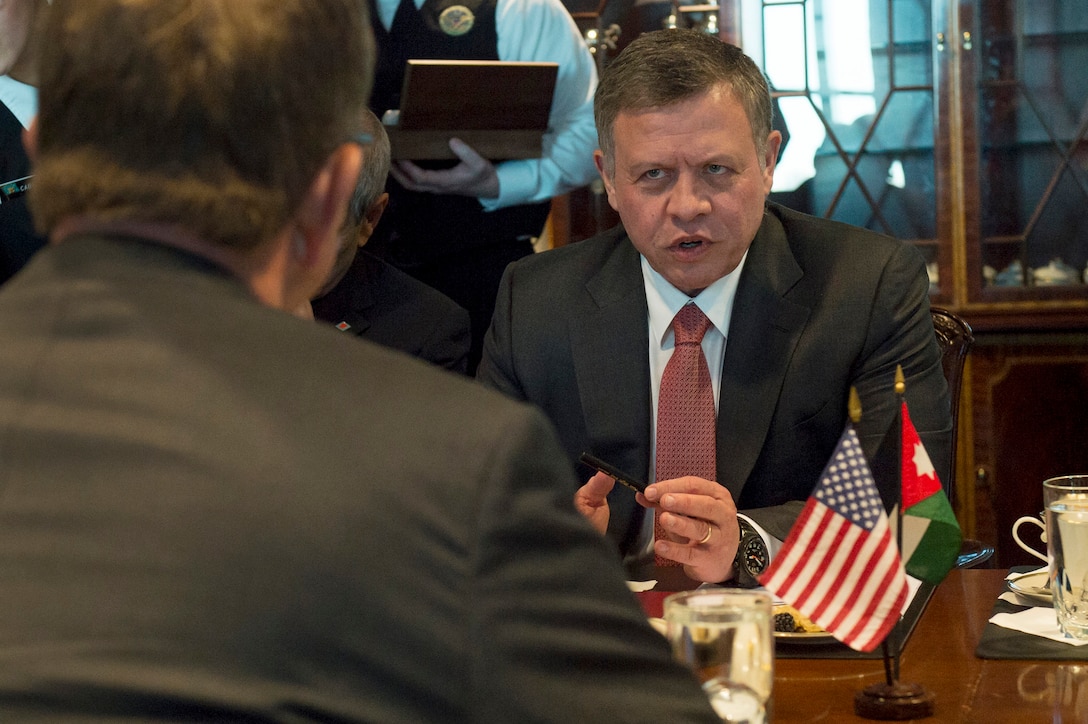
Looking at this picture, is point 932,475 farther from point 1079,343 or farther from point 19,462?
point 1079,343

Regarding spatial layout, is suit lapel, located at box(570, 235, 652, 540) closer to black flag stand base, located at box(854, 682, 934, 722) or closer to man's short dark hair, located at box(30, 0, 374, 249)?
black flag stand base, located at box(854, 682, 934, 722)

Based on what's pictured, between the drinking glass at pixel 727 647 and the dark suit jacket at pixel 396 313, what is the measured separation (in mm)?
1637

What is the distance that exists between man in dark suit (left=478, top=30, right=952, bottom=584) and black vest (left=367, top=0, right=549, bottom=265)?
1.13 meters

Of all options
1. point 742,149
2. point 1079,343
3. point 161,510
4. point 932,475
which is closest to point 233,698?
point 161,510

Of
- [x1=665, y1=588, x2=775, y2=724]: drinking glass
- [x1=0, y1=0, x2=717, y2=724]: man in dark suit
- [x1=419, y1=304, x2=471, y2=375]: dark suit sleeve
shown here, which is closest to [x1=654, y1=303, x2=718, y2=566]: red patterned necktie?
[x1=419, y1=304, x2=471, y2=375]: dark suit sleeve

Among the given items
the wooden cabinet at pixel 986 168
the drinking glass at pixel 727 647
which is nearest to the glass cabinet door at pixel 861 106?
the wooden cabinet at pixel 986 168

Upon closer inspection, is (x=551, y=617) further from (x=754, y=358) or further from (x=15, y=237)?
(x=15, y=237)

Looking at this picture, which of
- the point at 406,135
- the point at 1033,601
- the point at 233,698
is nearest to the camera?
the point at 233,698

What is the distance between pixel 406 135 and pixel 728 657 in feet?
7.75

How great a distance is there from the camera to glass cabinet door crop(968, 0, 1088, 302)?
12.9 ft

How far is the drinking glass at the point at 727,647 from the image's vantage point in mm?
964

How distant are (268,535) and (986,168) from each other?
376 cm

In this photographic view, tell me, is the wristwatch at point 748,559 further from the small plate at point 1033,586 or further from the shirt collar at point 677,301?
the shirt collar at point 677,301

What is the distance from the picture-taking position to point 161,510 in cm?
64
